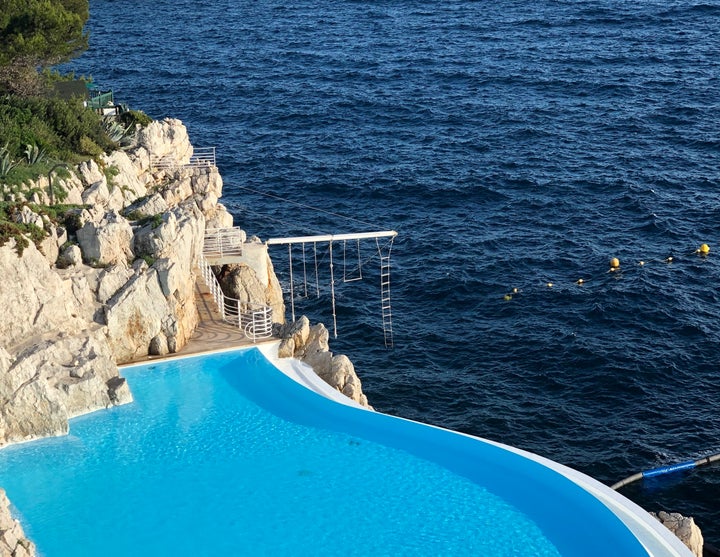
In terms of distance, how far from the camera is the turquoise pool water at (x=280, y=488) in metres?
30.2

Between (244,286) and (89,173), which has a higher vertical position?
(89,173)

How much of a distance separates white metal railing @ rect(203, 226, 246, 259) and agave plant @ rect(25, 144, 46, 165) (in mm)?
8105

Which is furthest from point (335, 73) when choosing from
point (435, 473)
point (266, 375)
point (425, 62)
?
point (435, 473)

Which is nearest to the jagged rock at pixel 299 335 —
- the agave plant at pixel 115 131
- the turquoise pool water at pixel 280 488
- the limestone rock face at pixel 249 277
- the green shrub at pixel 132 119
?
the turquoise pool water at pixel 280 488

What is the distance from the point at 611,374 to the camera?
47500 mm

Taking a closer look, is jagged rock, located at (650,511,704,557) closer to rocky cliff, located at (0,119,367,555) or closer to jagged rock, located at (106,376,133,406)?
rocky cliff, located at (0,119,367,555)

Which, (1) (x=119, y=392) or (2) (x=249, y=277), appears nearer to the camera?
(1) (x=119, y=392)

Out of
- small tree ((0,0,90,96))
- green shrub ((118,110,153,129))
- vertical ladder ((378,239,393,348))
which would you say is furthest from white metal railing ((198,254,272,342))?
small tree ((0,0,90,96))

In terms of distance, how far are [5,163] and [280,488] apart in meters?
20.3

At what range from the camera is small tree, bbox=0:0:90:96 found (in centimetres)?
5416

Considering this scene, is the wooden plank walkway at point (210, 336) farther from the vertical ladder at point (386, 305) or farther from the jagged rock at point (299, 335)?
the vertical ladder at point (386, 305)

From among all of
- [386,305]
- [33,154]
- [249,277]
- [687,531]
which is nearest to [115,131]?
[33,154]

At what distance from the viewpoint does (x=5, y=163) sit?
4409 cm

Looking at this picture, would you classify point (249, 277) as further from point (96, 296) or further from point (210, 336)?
point (96, 296)
